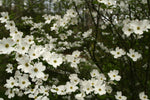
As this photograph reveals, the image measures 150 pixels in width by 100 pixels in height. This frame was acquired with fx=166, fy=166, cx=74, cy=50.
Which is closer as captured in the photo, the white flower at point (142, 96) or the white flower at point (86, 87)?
the white flower at point (86, 87)

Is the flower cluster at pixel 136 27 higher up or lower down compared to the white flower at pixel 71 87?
higher up

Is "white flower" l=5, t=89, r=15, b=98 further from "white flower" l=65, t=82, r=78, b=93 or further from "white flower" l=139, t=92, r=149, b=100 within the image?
"white flower" l=139, t=92, r=149, b=100

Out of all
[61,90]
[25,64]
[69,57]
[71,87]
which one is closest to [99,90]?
[71,87]

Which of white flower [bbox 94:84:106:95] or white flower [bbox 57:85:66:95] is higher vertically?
white flower [bbox 57:85:66:95]

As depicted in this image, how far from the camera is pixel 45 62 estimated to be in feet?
4.75

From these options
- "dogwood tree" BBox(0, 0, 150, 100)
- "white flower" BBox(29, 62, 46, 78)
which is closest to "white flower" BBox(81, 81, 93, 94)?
"dogwood tree" BBox(0, 0, 150, 100)

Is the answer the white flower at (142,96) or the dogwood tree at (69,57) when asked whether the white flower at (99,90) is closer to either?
the dogwood tree at (69,57)

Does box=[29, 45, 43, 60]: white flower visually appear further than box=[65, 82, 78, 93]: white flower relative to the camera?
No

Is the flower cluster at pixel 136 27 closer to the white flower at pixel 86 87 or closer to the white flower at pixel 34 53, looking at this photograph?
the white flower at pixel 86 87

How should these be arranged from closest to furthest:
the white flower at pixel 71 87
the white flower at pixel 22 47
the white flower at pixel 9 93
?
1. the white flower at pixel 22 47
2. the white flower at pixel 71 87
3. the white flower at pixel 9 93

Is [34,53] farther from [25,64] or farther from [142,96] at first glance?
[142,96]

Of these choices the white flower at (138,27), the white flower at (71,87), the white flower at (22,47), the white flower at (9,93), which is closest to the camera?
the white flower at (22,47)

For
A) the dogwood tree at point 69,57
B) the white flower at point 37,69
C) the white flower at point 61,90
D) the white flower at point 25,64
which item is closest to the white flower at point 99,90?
the dogwood tree at point 69,57

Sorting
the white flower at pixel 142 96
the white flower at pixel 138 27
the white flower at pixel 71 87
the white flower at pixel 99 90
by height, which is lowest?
the white flower at pixel 99 90
